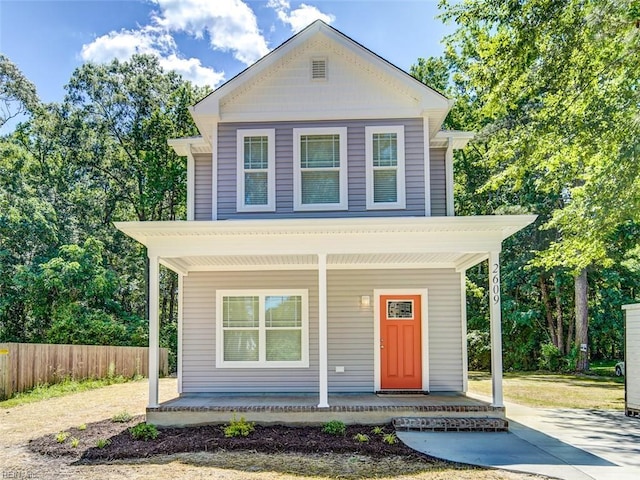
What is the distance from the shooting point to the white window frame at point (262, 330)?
10734 mm

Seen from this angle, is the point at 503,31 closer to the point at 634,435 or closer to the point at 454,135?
the point at 454,135

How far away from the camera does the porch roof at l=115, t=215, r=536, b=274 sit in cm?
863

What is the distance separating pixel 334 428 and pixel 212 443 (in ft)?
6.05

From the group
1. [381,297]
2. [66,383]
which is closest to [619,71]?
[381,297]

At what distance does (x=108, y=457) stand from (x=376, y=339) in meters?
5.53

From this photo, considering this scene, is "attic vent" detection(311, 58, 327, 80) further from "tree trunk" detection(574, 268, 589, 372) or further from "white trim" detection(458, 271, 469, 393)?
"tree trunk" detection(574, 268, 589, 372)

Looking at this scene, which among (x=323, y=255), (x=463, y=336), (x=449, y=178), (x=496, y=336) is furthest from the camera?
(x=449, y=178)

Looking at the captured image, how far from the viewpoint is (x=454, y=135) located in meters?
10.9

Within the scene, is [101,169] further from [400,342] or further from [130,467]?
[130,467]

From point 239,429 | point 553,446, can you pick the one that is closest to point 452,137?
point 553,446

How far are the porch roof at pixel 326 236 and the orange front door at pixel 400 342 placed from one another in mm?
2060

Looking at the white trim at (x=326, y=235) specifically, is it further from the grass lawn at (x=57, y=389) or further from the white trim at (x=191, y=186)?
the grass lawn at (x=57, y=389)

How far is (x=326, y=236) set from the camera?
8.98 meters

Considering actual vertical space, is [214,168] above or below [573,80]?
below
